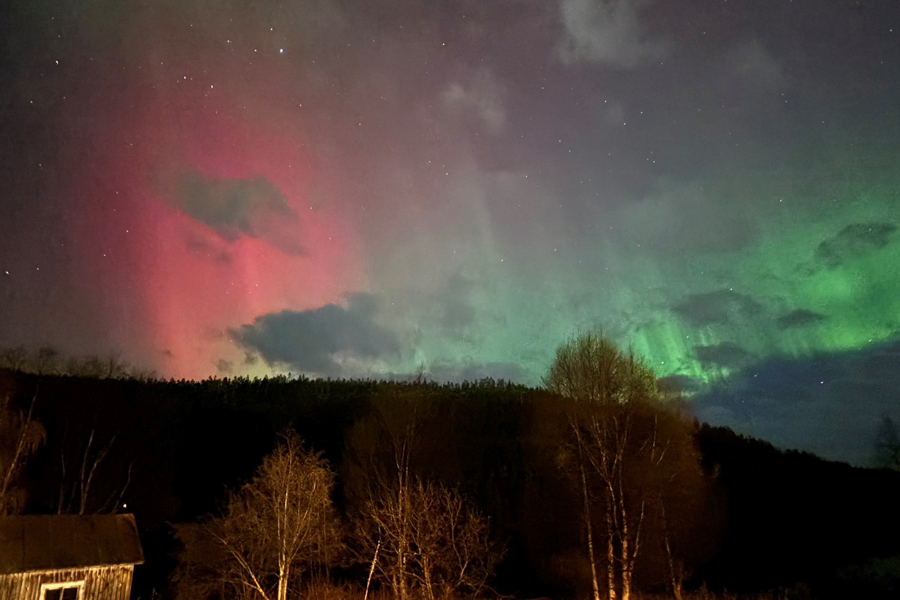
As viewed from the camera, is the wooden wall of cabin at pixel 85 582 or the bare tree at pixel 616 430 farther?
the bare tree at pixel 616 430

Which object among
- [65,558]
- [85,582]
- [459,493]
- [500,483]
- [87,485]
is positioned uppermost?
[87,485]

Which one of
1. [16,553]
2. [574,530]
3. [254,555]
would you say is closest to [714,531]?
[574,530]

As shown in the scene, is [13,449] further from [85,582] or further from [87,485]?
[85,582]

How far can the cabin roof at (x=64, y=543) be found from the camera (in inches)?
870

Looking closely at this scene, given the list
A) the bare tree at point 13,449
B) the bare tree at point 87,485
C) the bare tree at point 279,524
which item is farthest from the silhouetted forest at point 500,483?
the bare tree at point 279,524

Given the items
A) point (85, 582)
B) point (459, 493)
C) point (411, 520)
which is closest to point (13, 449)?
point (85, 582)

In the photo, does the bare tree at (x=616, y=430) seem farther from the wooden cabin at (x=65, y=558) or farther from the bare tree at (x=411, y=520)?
the wooden cabin at (x=65, y=558)

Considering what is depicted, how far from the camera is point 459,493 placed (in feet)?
155

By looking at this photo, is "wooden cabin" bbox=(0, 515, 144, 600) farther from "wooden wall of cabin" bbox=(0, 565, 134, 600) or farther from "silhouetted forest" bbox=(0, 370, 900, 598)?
"silhouetted forest" bbox=(0, 370, 900, 598)

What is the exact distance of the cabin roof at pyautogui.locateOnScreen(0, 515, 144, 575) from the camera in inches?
870

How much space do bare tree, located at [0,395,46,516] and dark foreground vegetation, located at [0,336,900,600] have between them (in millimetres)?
154

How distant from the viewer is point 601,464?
29.0 metres

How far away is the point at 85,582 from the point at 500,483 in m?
34.7

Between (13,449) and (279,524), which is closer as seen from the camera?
(279,524)
